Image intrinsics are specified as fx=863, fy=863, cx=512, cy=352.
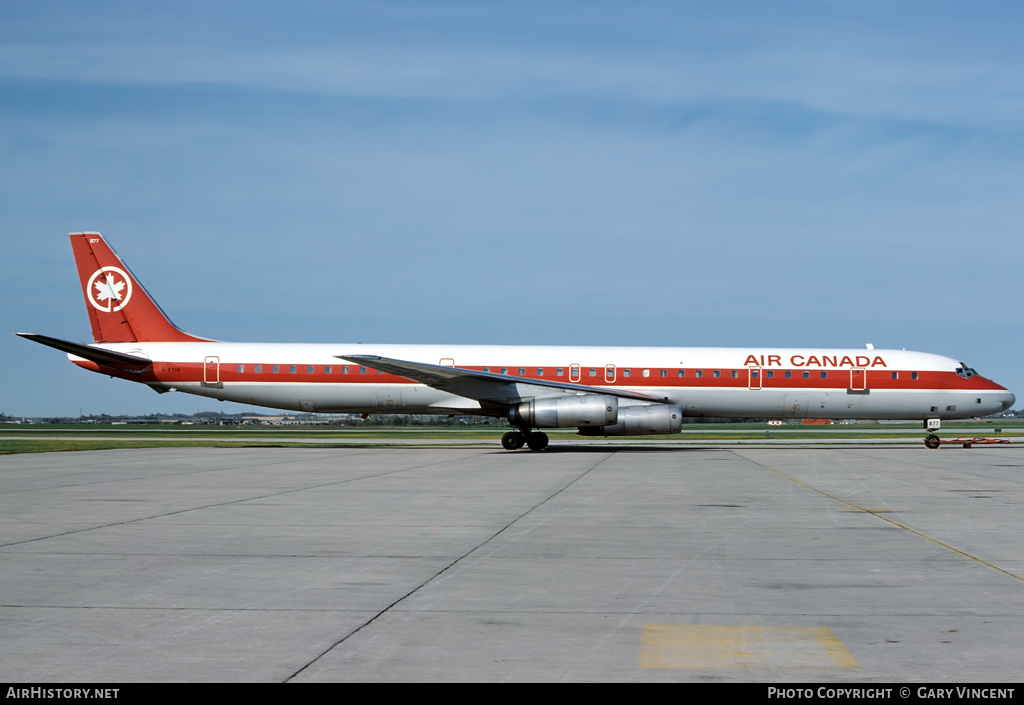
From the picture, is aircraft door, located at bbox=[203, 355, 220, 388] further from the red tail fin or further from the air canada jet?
the red tail fin

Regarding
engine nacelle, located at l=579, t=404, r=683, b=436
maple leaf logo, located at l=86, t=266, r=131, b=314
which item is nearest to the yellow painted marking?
engine nacelle, located at l=579, t=404, r=683, b=436

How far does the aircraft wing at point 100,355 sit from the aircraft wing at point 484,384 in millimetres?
8153

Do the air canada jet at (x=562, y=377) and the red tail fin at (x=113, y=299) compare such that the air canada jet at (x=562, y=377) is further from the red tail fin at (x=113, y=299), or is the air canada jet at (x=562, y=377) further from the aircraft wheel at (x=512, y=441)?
the red tail fin at (x=113, y=299)

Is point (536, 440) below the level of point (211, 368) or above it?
below

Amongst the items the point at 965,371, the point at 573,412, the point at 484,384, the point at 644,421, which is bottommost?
the point at 644,421

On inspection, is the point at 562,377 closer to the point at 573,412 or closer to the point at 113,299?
the point at 573,412

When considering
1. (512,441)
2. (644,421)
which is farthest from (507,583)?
(512,441)

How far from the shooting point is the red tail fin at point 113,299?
31984 mm

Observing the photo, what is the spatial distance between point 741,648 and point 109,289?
3202cm

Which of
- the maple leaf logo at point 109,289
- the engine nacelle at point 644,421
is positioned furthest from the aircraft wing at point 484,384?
the maple leaf logo at point 109,289

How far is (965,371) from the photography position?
104ft

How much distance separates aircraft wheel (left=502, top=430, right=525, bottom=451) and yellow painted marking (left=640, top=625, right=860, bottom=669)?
23467mm

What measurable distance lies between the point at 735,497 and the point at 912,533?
166 inches

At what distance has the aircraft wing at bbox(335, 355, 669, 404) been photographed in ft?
91.0
